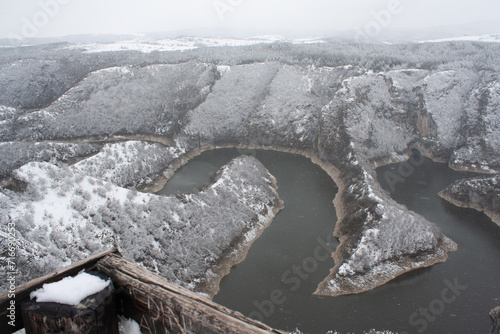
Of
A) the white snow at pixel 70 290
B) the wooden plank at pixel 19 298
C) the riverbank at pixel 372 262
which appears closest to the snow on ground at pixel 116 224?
the riverbank at pixel 372 262

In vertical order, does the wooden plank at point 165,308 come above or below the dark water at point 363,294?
above

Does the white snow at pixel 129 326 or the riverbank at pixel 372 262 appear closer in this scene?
the white snow at pixel 129 326

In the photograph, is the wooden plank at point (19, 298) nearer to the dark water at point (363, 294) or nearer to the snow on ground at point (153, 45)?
the dark water at point (363, 294)

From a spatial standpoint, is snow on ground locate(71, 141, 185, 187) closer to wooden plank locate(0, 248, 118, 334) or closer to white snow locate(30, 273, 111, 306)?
wooden plank locate(0, 248, 118, 334)

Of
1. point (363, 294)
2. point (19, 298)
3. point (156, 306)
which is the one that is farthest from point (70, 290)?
point (363, 294)

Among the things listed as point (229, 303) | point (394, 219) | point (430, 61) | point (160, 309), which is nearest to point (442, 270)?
point (394, 219)

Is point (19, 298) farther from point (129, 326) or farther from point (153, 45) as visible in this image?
point (153, 45)

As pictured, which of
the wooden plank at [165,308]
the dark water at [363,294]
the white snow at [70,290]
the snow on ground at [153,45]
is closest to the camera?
the wooden plank at [165,308]

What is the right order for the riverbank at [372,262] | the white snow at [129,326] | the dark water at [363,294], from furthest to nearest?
the riverbank at [372,262] → the dark water at [363,294] → the white snow at [129,326]
